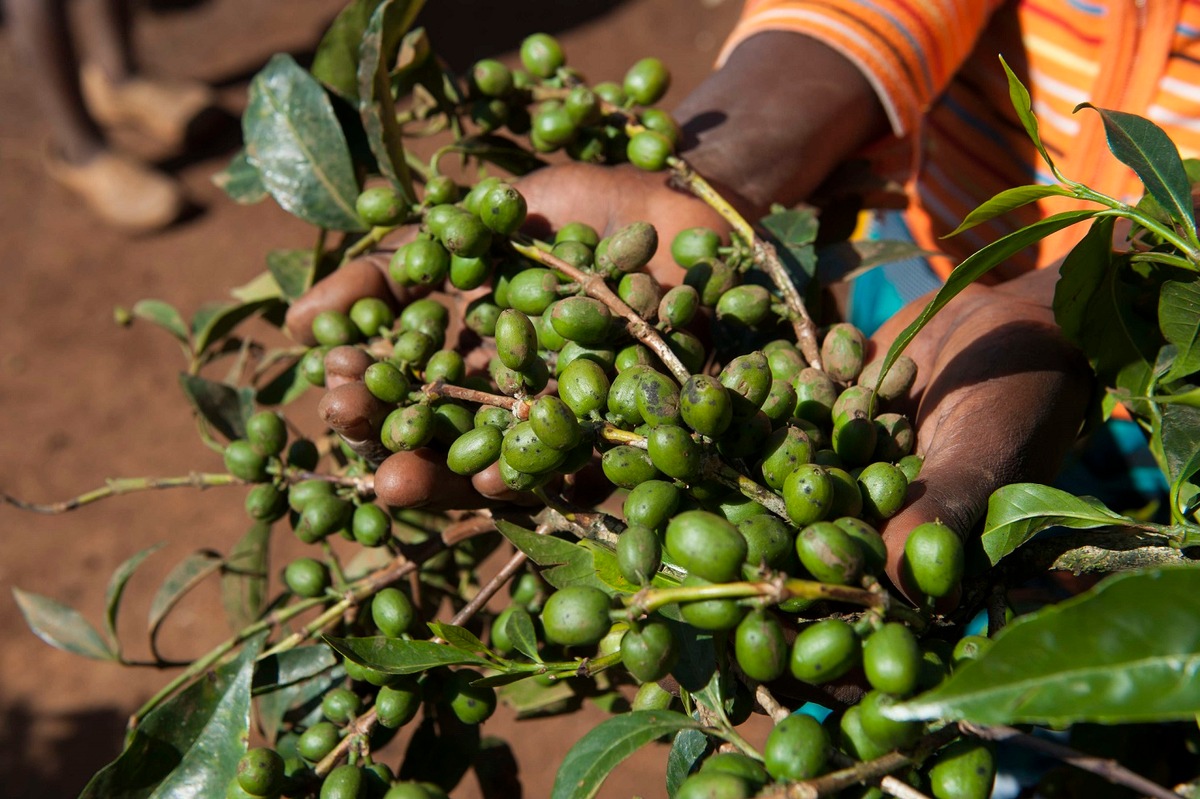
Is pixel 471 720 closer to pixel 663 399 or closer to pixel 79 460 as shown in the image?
pixel 663 399

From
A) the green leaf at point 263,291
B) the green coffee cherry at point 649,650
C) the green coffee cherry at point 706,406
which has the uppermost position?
the green coffee cherry at point 706,406

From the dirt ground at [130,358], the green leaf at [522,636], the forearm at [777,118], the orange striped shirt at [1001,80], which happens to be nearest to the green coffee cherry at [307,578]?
the green leaf at [522,636]

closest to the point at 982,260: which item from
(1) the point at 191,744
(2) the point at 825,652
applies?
(2) the point at 825,652

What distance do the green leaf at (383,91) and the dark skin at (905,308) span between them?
0.18 meters

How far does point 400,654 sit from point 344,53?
105 centimetres

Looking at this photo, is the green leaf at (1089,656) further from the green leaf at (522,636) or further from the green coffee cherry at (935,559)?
the green leaf at (522,636)

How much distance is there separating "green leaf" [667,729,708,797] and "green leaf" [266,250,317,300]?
982 millimetres

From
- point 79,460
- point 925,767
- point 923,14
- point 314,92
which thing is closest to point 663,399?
point 925,767

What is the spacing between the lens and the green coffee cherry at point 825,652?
30.2 inches

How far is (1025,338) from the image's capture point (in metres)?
1.24

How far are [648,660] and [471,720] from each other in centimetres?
38

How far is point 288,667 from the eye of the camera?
3.93 ft

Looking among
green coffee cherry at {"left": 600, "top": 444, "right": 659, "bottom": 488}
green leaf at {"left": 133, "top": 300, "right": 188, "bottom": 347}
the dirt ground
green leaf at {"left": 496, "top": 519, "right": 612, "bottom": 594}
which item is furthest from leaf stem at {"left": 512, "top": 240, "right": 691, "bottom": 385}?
the dirt ground

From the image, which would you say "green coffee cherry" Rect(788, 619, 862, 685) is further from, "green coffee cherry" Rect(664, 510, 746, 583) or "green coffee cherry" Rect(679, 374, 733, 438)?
"green coffee cherry" Rect(679, 374, 733, 438)
